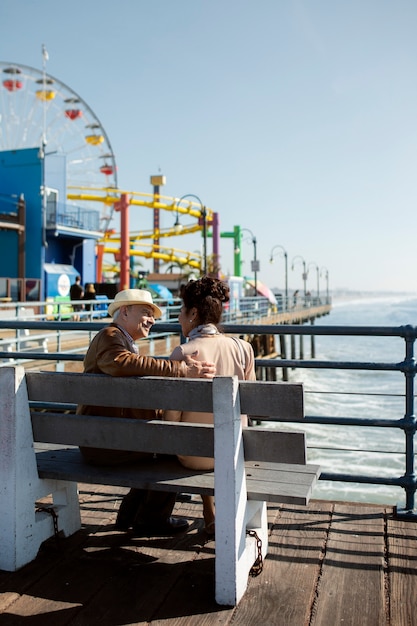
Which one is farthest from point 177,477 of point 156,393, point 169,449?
point 156,393

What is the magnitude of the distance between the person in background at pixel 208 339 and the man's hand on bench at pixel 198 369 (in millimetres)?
44

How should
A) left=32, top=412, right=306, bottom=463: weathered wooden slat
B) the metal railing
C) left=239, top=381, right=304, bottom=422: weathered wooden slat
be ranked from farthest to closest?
1. the metal railing
2. left=32, top=412, right=306, bottom=463: weathered wooden slat
3. left=239, top=381, right=304, bottom=422: weathered wooden slat

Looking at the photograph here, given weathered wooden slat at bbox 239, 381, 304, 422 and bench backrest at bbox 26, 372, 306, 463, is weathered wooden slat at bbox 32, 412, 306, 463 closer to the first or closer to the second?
bench backrest at bbox 26, 372, 306, 463

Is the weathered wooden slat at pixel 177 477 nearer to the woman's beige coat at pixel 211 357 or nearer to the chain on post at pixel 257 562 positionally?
the woman's beige coat at pixel 211 357

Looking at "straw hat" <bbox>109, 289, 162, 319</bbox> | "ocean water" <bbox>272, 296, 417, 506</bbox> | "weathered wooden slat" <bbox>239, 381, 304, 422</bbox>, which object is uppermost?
"straw hat" <bbox>109, 289, 162, 319</bbox>

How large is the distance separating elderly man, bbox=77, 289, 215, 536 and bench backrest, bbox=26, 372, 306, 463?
0.12m

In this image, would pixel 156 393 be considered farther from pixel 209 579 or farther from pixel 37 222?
pixel 37 222

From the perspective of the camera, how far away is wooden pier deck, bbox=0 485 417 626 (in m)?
2.46

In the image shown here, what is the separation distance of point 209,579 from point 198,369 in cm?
91

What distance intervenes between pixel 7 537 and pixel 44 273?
25822mm

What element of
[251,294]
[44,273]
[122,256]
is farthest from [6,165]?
[251,294]

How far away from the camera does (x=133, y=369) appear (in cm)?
276

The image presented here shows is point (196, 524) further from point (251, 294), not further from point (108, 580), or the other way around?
point (251, 294)

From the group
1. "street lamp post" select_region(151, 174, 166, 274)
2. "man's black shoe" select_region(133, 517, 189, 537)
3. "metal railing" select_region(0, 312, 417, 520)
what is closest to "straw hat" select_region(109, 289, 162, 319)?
"metal railing" select_region(0, 312, 417, 520)
